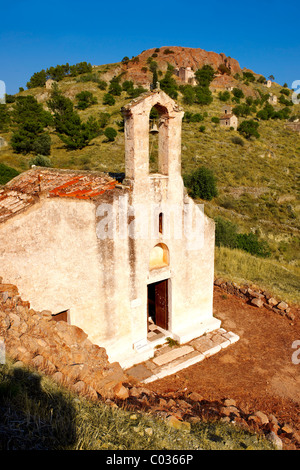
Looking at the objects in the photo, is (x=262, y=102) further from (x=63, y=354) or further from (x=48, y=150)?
(x=63, y=354)

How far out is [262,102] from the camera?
65.9m

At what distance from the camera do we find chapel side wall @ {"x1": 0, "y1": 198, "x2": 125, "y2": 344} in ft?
20.7

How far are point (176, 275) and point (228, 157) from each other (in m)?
29.5

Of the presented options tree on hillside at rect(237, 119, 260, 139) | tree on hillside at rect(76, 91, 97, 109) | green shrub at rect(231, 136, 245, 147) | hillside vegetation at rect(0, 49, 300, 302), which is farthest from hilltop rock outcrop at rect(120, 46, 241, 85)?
green shrub at rect(231, 136, 245, 147)

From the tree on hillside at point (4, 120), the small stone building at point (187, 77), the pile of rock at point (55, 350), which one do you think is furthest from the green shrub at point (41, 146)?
the small stone building at point (187, 77)

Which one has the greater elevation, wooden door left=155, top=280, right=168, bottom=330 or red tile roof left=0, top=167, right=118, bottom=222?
red tile roof left=0, top=167, right=118, bottom=222

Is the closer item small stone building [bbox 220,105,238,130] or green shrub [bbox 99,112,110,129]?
green shrub [bbox 99,112,110,129]

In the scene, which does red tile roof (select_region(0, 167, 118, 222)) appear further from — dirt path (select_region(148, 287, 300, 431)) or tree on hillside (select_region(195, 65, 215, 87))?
tree on hillside (select_region(195, 65, 215, 87))

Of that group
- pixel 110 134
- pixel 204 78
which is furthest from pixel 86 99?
pixel 204 78

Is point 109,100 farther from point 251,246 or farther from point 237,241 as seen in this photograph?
point 251,246

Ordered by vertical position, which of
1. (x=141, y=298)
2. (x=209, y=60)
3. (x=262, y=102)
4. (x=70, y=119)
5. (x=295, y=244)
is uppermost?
(x=209, y=60)

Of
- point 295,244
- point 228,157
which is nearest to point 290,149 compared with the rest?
point 228,157

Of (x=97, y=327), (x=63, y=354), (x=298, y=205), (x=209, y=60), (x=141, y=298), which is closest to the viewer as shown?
(x=63, y=354)

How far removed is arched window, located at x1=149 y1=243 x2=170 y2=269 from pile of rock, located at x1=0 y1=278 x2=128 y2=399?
2.79 meters
